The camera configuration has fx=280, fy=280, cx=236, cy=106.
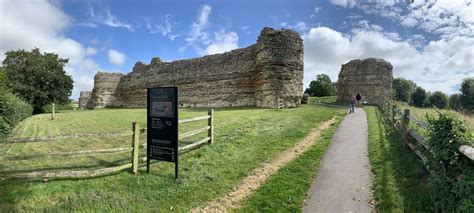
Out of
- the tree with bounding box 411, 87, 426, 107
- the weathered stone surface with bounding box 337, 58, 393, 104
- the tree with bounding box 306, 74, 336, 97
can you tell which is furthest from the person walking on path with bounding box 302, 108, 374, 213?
the tree with bounding box 411, 87, 426, 107

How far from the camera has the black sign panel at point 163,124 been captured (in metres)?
6.86

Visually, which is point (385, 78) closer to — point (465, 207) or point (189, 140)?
point (189, 140)

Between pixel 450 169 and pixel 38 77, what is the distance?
41.6 m

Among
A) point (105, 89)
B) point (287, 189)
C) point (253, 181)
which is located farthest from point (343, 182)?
point (105, 89)

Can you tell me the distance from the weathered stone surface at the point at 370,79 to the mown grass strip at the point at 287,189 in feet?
96.7

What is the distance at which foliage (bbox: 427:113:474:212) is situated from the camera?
145 inches

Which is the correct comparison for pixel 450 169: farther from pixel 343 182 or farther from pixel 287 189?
pixel 287 189

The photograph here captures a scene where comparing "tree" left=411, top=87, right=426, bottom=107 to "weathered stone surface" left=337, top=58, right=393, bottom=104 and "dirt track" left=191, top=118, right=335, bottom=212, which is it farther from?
"dirt track" left=191, top=118, right=335, bottom=212

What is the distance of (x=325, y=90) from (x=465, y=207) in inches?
2825

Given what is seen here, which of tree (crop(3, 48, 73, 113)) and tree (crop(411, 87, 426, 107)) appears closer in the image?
tree (crop(3, 48, 73, 113))

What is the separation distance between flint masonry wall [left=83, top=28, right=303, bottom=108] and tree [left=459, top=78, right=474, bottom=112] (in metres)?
43.4

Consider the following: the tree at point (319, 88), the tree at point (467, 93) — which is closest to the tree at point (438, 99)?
the tree at point (467, 93)

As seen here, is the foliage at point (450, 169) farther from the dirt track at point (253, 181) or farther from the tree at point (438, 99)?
the tree at point (438, 99)

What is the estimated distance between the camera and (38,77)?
34.8 metres
